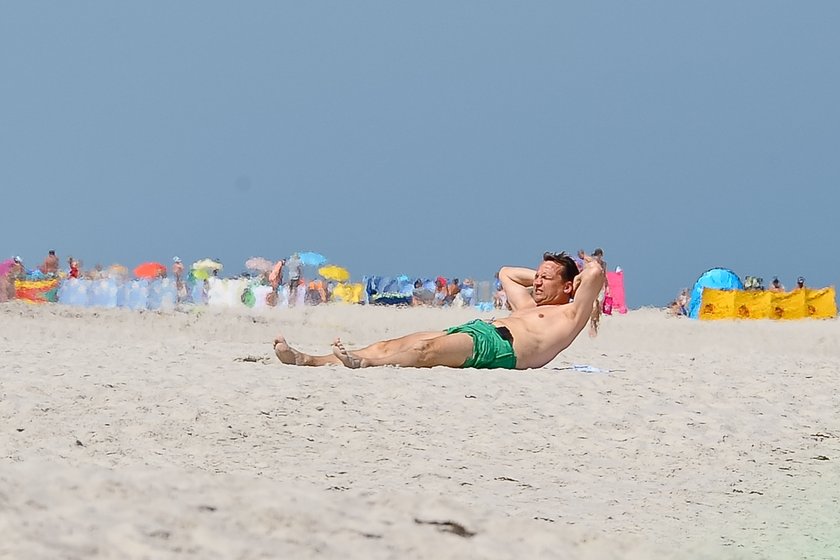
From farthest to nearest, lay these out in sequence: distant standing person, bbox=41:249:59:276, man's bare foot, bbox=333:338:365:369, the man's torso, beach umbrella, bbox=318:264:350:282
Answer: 1. beach umbrella, bbox=318:264:350:282
2. distant standing person, bbox=41:249:59:276
3. the man's torso
4. man's bare foot, bbox=333:338:365:369

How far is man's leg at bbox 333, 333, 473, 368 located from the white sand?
7.1 inches

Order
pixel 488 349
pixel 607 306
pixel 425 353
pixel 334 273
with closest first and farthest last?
pixel 425 353, pixel 488 349, pixel 607 306, pixel 334 273

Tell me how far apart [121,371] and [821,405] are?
4.66m

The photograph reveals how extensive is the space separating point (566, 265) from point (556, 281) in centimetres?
18

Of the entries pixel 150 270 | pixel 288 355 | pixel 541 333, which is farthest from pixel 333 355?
pixel 150 270

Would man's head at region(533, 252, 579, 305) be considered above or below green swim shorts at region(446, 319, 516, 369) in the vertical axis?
above

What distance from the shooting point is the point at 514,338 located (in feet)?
24.6

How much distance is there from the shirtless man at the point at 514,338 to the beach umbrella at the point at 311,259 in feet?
83.6

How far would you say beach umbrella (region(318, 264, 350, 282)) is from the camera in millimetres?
34406

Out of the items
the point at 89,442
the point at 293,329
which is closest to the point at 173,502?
the point at 89,442

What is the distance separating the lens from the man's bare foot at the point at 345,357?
22.6 ft

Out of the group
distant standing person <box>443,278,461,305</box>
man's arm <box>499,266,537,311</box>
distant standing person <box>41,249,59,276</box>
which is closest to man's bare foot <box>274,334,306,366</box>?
man's arm <box>499,266,537,311</box>

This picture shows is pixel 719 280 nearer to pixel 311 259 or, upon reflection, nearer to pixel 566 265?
pixel 311 259

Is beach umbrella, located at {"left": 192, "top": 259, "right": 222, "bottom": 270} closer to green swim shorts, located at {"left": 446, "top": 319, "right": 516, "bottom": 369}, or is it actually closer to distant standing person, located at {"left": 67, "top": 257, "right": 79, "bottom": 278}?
distant standing person, located at {"left": 67, "top": 257, "right": 79, "bottom": 278}
